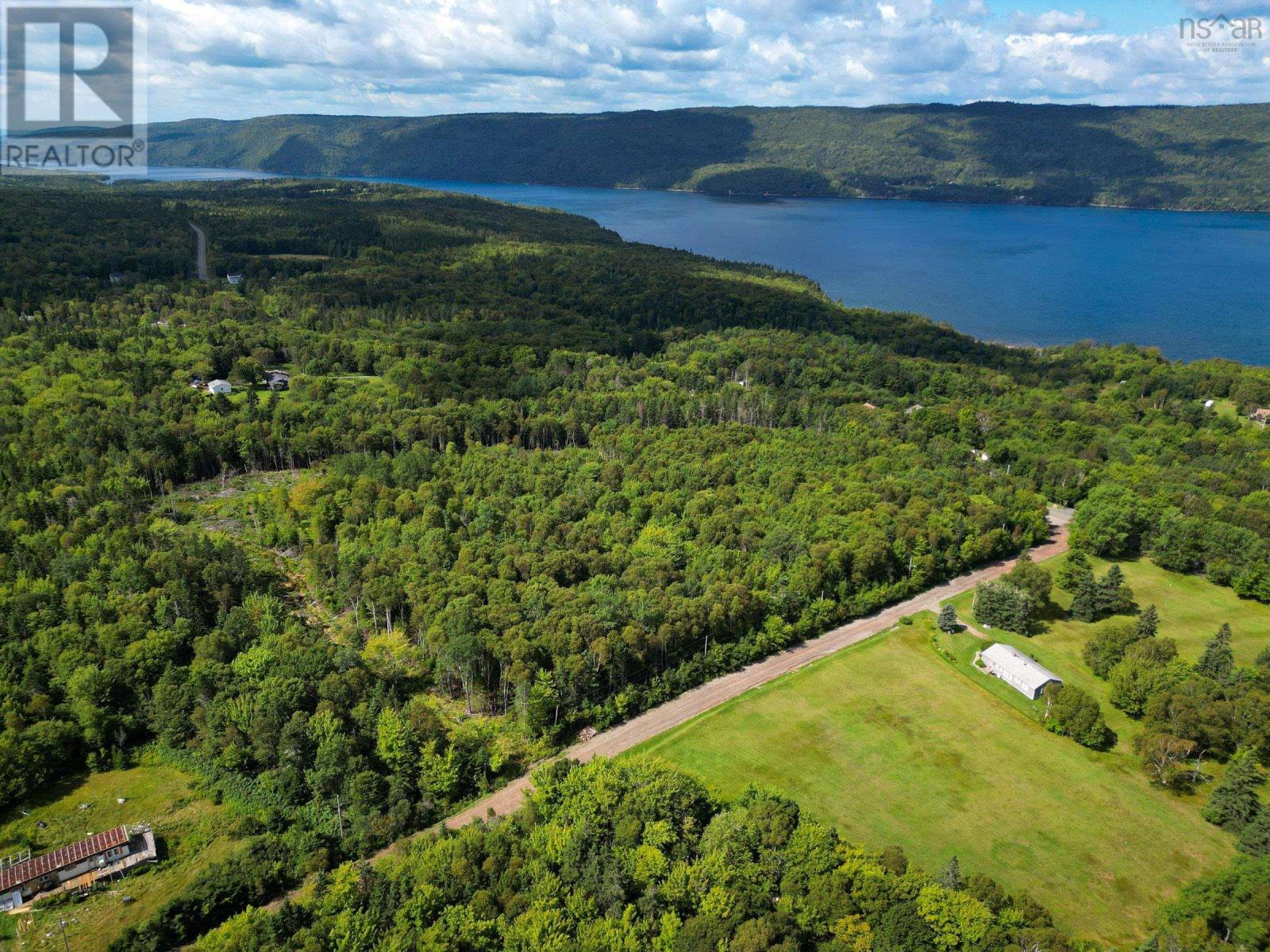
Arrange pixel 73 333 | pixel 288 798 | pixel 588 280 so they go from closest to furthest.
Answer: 1. pixel 288 798
2. pixel 73 333
3. pixel 588 280

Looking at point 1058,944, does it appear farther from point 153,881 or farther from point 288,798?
point 153,881

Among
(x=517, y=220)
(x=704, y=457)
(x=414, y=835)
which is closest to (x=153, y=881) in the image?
(x=414, y=835)

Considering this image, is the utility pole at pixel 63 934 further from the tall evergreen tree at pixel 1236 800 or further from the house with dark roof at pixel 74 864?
the tall evergreen tree at pixel 1236 800

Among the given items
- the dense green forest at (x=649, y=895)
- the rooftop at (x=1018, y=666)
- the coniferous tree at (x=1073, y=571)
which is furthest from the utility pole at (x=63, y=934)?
the coniferous tree at (x=1073, y=571)

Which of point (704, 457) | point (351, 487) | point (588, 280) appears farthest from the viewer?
point (588, 280)

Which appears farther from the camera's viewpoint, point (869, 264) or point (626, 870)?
point (869, 264)

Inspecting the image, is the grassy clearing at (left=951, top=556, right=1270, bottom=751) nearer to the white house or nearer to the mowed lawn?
the white house

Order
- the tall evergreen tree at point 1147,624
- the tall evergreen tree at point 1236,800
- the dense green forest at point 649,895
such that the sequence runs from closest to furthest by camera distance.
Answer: the dense green forest at point 649,895 → the tall evergreen tree at point 1236,800 → the tall evergreen tree at point 1147,624
